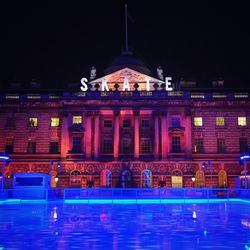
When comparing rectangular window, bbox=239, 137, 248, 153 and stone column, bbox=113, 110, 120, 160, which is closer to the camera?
stone column, bbox=113, 110, 120, 160

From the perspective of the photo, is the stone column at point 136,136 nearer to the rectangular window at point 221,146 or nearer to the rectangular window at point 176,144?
the rectangular window at point 176,144

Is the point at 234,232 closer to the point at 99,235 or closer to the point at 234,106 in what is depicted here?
the point at 99,235

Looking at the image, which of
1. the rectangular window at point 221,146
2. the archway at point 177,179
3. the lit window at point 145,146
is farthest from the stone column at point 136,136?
the rectangular window at point 221,146

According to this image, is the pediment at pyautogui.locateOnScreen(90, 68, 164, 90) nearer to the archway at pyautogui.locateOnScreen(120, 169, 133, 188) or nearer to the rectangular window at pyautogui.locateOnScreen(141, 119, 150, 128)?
the rectangular window at pyautogui.locateOnScreen(141, 119, 150, 128)

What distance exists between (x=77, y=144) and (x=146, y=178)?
12479 mm

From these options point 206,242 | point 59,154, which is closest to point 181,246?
point 206,242

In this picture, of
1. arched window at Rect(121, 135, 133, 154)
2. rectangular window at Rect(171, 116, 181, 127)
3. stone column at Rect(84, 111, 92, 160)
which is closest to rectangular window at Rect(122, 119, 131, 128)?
arched window at Rect(121, 135, 133, 154)

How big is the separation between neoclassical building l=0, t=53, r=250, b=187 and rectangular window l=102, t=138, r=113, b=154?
6.5 inches

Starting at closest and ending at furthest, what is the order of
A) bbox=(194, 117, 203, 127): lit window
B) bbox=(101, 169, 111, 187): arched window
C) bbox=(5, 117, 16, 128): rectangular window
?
bbox=(101, 169, 111, 187): arched window
bbox=(194, 117, 203, 127): lit window
bbox=(5, 117, 16, 128): rectangular window

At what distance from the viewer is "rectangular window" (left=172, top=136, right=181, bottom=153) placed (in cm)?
6020

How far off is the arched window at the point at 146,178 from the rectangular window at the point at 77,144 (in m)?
10.9

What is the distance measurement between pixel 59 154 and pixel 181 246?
49.9 metres

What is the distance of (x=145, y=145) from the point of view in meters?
61.4

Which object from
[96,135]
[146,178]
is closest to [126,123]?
[96,135]
